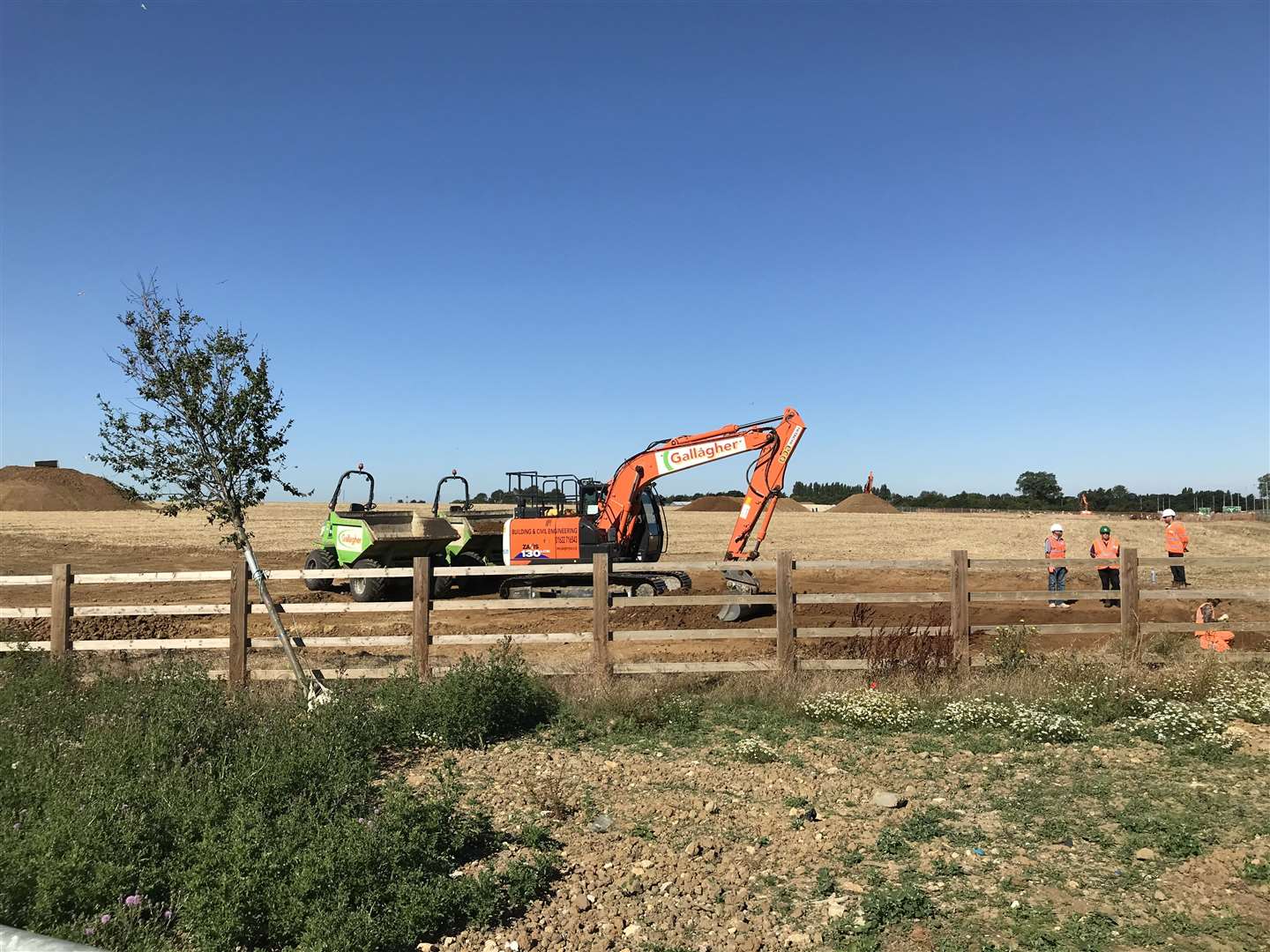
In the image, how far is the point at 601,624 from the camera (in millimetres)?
9320

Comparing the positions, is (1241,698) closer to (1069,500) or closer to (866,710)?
(866,710)

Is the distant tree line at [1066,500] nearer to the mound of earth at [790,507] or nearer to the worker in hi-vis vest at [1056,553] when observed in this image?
the mound of earth at [790,507]

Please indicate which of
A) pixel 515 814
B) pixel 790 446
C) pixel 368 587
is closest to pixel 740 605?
pixel 790 446

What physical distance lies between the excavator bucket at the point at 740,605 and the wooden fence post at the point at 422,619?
19.2 ft

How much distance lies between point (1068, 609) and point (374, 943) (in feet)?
42.2

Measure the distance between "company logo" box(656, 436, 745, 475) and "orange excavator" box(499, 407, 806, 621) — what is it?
0.02m

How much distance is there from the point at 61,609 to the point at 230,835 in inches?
250

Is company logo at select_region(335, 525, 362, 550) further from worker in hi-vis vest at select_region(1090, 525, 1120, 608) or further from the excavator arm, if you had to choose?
worker in hi-vis vest at select_region(1090, 525, 1120, 608)

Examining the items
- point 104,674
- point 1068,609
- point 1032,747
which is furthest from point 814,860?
point 1068,609

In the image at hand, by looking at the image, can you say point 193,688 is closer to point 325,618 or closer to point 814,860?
point 814,860

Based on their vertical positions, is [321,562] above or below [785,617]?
above

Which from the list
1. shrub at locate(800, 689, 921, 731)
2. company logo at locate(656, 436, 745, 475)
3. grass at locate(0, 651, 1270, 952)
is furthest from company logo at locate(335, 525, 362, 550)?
shrub at locate(800, 689, 921, 731)

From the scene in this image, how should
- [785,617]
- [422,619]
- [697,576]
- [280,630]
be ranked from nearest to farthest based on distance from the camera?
[280,630] < [422,619] < [785,617] < [697,576]

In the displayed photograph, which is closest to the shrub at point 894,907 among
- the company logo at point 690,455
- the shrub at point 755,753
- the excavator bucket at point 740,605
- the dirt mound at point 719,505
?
the shrub at point 755,753
